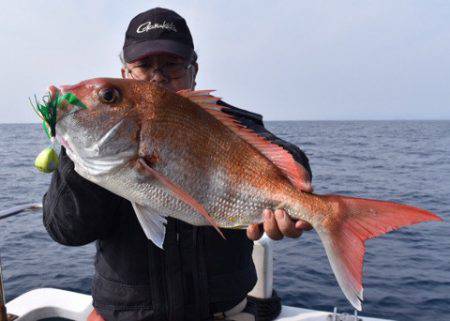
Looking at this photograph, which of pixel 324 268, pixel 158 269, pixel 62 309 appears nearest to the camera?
pixel 158 269

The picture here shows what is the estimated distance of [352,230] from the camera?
7.66 ft

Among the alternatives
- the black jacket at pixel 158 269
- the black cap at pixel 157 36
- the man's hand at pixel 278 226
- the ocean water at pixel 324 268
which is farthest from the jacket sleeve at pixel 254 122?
the ocean water at pixel 324 268

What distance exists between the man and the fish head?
63 cm

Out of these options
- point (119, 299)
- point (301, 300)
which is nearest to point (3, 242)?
point (301, 300)

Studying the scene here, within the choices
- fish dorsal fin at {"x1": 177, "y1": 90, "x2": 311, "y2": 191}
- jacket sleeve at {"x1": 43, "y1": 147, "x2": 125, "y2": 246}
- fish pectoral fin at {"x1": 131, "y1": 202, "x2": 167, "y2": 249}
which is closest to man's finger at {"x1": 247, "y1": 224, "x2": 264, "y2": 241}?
fish dorsal fin at {"x1": 177, "y1": 90, "x2": 311, "y2": 191}

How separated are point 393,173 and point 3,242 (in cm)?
1879

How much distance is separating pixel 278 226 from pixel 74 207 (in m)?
1.21

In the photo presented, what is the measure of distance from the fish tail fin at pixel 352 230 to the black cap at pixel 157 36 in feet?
4.79

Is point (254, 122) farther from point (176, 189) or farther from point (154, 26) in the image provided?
point (176, 189)

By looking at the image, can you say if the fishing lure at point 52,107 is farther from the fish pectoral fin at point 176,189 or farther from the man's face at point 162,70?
the man's face at point 162,70

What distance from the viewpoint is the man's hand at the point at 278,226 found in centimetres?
235

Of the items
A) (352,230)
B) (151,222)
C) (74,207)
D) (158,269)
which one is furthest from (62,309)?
(352,230)

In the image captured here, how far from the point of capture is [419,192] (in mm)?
17328

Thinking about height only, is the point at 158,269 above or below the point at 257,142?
below
